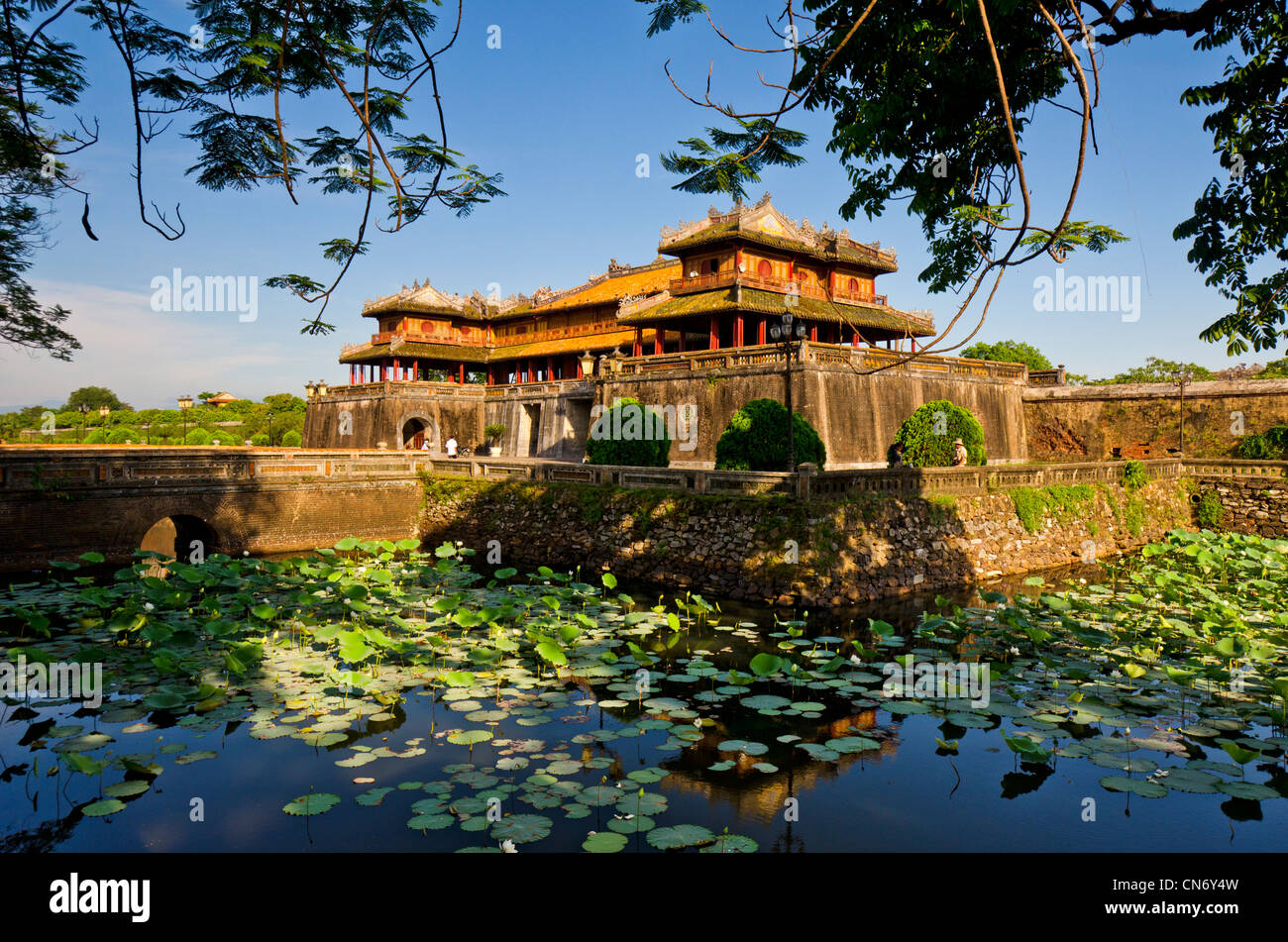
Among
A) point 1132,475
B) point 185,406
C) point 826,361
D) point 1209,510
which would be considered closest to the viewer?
point 1132,475

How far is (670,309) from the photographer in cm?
2591

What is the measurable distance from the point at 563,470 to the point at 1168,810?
1420cm

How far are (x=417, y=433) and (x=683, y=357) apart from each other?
50.2 feet

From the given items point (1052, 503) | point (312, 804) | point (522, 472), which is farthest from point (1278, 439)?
point (312, 804)

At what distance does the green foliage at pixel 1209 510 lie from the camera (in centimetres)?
Result: 1952

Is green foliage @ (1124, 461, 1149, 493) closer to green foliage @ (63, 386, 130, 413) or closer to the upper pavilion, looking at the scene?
the upper pavilion

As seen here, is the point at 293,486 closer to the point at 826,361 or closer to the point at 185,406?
the point at 826,361

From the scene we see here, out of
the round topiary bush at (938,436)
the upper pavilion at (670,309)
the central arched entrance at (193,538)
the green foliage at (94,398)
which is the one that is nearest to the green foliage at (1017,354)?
the upper pavilion at (670,309)

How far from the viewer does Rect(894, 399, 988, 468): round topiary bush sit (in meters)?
17.1

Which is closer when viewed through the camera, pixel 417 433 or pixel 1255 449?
pixel 1255 449

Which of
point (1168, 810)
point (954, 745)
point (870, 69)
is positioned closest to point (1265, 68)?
point (870, 69)

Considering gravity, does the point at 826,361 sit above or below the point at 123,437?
above

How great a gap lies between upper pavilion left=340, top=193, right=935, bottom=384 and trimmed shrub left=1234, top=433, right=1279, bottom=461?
10.2 metres

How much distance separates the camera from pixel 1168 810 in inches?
216
